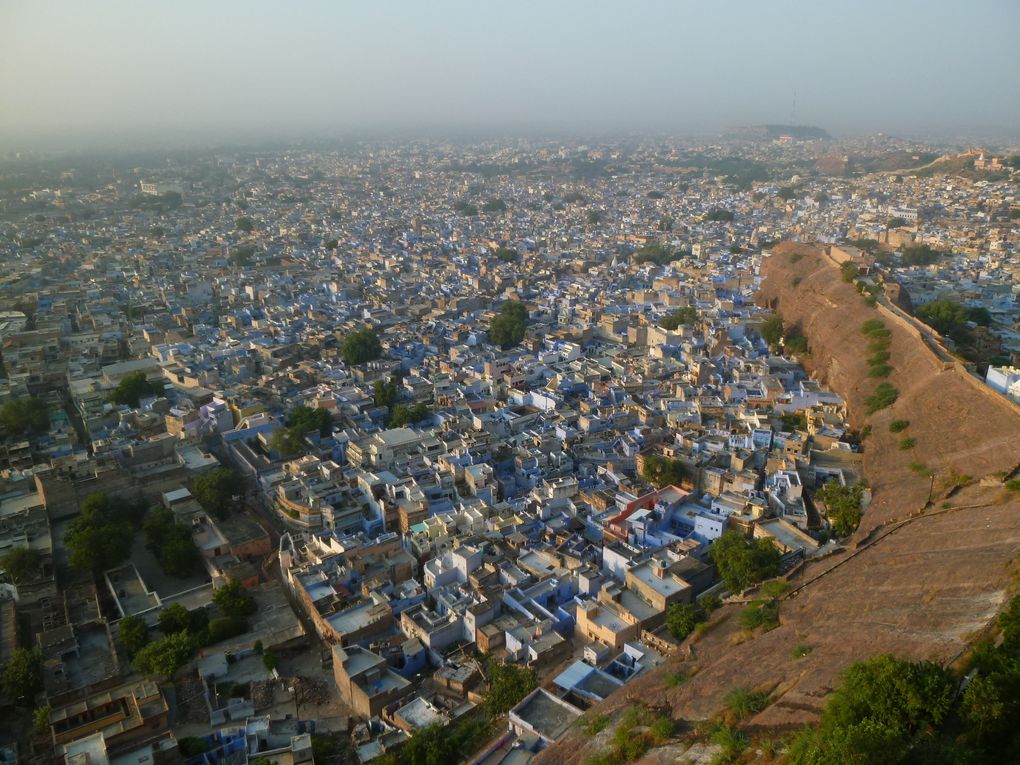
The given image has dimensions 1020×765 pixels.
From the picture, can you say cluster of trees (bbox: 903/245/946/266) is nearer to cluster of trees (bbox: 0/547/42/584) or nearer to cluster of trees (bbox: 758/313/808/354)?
cluster of trees (bbox: 758/313/808/354)

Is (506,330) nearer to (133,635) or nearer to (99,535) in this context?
(99,535)

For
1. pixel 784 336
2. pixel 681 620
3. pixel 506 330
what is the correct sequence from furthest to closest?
pixel 506 330, pixel 784 336, pixel 681 620

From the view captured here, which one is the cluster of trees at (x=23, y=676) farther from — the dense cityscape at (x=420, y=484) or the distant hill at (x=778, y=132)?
the distant hill at (x=778, y=132)

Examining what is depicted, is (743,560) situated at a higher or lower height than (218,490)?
higher

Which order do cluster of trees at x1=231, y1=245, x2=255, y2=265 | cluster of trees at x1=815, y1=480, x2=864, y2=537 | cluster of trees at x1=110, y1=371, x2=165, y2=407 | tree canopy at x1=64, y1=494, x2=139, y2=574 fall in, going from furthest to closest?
1. cluster of trees at x1=231, y1=245, x2=255, y2=265
2. cluster of trees at x1=110, y1=371, x2=165, y2=407
3. cluster of trees at x1=815, y1=480, x2=864, y2=537
4. tree canopy at x1=64, y1=494, x2=139, y2=574

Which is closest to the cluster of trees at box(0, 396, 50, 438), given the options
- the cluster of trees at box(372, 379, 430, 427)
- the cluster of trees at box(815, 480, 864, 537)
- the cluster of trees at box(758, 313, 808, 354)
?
the cluster of trees at box(372, 379, 430, 427)

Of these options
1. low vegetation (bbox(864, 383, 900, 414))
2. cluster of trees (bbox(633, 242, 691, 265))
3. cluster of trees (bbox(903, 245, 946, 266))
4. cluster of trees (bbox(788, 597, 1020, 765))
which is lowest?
low vegetation (bbox(864, 383, 900, 414))

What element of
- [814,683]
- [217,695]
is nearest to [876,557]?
[814,683]

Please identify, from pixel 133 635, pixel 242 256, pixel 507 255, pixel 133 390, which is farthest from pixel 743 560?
pixel 242 256
